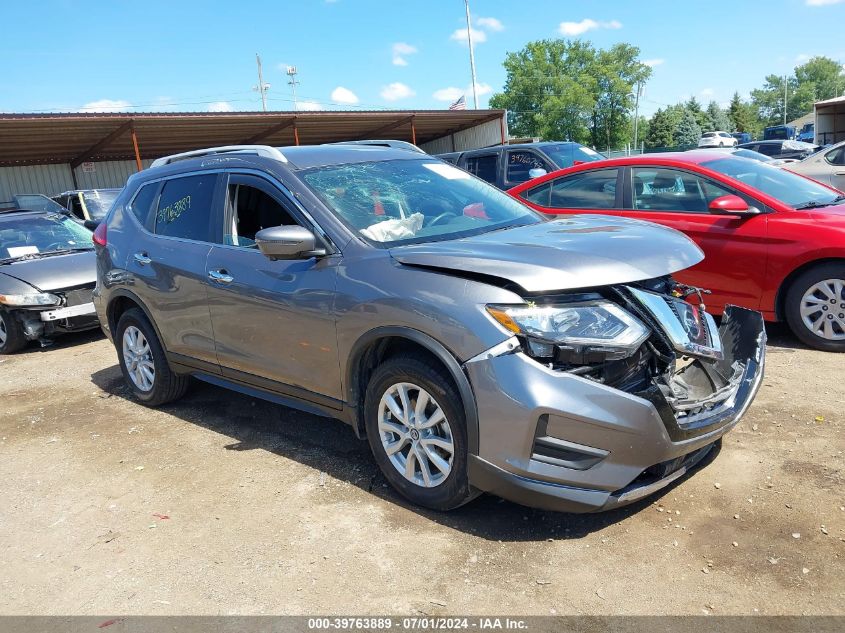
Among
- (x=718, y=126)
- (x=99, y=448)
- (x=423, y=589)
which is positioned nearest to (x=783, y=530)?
(x=423, y=589)

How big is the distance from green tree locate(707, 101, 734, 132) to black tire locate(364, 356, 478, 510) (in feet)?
288

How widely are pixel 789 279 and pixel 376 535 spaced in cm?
406

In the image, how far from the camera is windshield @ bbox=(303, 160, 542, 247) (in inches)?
149

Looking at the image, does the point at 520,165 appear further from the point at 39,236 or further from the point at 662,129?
the point at 662,129

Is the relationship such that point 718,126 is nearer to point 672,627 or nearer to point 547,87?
point 547,87

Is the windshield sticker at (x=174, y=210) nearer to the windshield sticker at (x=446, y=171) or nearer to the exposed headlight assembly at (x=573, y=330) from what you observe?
the windshield sticker at (x=446, y=171)

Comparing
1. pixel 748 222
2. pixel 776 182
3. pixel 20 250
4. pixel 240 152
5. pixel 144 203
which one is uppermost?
pixel 240 152

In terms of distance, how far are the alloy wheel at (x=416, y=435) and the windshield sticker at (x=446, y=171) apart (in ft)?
5.67

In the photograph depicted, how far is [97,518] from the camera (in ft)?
12.3

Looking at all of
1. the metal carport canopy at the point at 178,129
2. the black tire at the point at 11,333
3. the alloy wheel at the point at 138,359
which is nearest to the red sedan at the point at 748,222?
the alloy wheel at the point at 138,359

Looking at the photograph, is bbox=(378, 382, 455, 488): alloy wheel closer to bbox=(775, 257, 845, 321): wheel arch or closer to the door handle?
the door handle

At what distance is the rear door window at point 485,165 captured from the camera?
40.5ft

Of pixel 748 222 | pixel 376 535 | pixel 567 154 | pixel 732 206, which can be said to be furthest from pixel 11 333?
pixel 567 154

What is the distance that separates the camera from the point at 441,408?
3.18 m
